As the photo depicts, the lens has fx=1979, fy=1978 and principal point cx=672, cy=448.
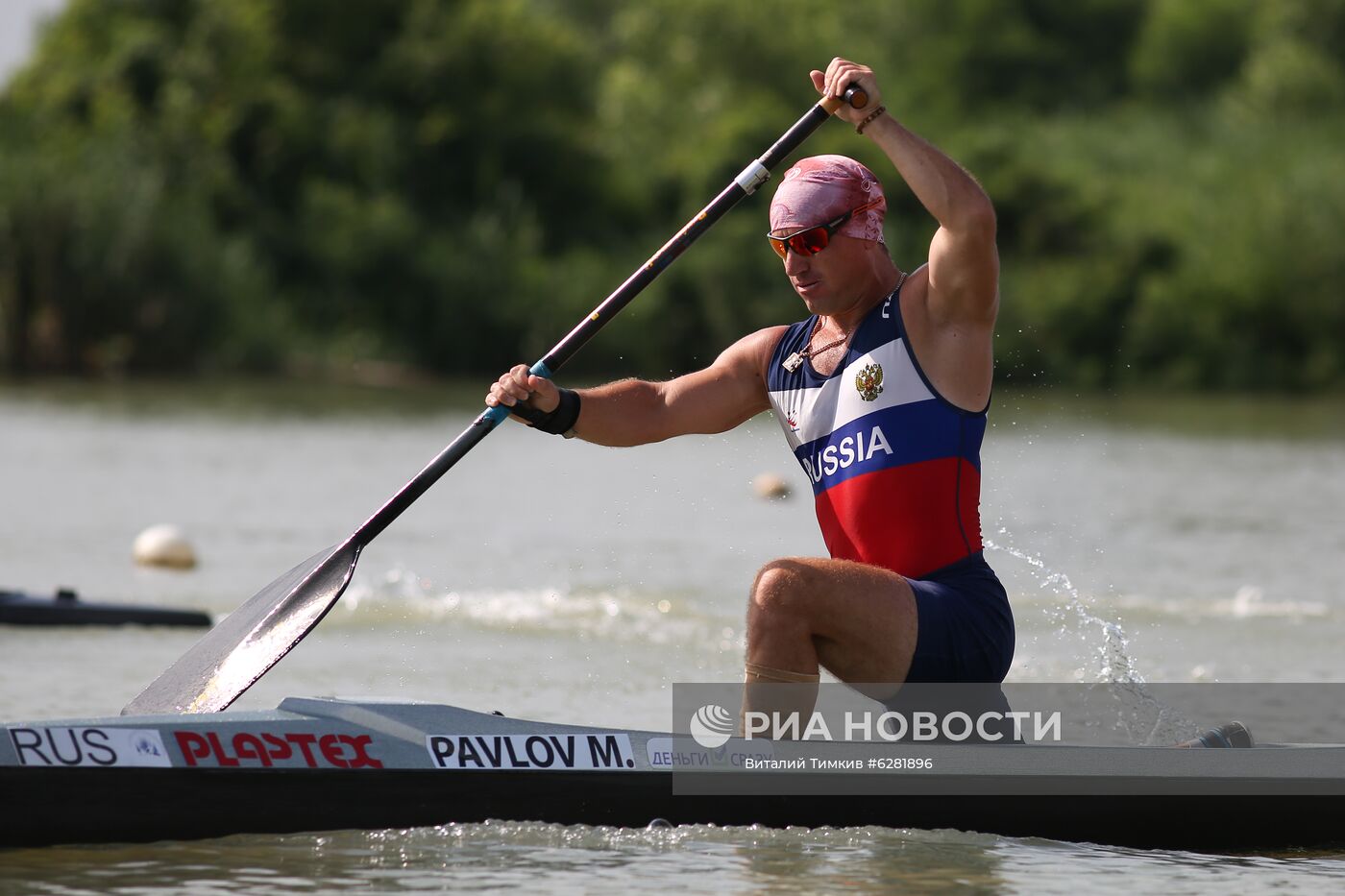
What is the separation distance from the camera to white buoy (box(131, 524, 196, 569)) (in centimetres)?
1245

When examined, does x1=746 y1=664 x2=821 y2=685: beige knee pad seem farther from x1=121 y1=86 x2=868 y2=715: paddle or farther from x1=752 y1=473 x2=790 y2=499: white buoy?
x1=752 y1=473 x2=790 y2=499: white buoy

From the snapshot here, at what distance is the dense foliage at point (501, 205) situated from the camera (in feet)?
108

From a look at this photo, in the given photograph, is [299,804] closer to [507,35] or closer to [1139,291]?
[1139,291]

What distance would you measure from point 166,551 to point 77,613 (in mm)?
2640

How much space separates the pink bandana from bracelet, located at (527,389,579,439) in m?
0.80

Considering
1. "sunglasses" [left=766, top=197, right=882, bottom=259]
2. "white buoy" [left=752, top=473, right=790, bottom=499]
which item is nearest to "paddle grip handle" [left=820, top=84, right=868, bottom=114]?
"sunglasses" [left=766, top=197, right=882, bottom=259]

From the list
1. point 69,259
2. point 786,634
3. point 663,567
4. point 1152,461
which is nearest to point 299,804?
point 786,634

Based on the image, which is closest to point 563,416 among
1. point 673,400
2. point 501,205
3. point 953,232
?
point 673,400

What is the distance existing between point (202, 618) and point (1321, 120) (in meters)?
38.9

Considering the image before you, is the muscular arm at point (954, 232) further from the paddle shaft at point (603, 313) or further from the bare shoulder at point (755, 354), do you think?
the paddle shaft at point (603, 313)

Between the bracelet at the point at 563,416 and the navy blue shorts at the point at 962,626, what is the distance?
3.79 feet

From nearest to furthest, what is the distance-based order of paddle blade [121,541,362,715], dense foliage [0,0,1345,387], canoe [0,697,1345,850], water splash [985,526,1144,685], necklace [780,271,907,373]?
canoe [0,697,1345,850] < necklace [780,271,907,373] < paddle blade [121,541,362,715] < water splash [985,526,1144,685] < dense foliage [0,0,1345,387]

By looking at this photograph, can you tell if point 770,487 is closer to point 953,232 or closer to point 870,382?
point 870,382

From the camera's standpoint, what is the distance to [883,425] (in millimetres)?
5359
